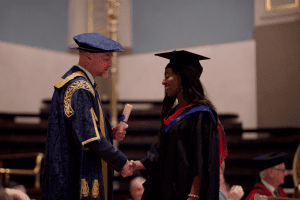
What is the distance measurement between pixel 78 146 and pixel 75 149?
0.05m

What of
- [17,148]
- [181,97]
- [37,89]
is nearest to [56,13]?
[37,89]

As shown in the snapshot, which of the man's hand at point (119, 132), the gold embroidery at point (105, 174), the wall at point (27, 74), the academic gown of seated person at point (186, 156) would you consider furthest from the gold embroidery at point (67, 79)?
the wall at point (27, 74)

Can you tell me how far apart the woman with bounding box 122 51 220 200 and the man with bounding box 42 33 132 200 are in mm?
319

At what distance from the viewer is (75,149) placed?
215 cm

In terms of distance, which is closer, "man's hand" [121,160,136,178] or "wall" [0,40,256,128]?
"man's hand" [121,160,136,178]

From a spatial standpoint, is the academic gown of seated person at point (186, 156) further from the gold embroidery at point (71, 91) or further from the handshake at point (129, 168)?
the gold embroidery at point (71, 91)

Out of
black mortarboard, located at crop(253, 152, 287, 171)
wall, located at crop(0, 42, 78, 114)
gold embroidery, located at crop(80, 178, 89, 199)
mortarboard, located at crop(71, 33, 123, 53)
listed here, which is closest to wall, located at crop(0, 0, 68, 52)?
wall, located at crop(0, 42, 78, 114)

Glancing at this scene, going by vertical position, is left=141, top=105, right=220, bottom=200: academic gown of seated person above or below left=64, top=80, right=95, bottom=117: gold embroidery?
below

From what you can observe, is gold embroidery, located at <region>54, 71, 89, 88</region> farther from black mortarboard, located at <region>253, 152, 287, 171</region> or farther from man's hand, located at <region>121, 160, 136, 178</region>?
black mortarboard, located at <region>253, 152, 287, 171</region>

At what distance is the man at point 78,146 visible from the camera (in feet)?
6.89

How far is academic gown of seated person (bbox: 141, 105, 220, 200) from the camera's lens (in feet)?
5.99

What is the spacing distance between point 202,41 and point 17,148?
3911 mm

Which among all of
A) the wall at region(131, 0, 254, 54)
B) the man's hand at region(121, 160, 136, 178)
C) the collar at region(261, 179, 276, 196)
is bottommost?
the collar at region(261, 179, 276, 196)

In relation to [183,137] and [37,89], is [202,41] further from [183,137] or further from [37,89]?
[183,137]
